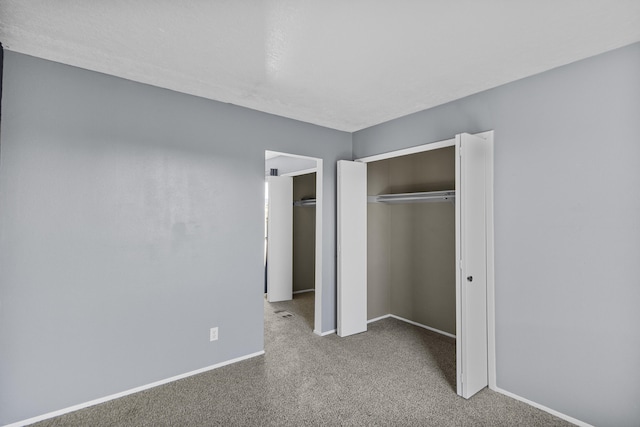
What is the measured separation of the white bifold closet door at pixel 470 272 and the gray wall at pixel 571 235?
15 centimetres

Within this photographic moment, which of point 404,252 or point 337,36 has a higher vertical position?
point 337,36

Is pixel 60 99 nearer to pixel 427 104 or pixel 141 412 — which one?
pixel 141 412

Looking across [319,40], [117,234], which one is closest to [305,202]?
[117,234]

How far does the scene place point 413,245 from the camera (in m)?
4.18

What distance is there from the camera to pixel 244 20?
176 centimetres

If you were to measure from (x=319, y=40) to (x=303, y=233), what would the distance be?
439 centimetres

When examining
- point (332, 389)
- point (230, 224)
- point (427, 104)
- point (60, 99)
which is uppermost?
point (427, 104)

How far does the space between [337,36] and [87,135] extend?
196cm

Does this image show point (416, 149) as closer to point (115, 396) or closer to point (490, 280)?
point (490, 280)

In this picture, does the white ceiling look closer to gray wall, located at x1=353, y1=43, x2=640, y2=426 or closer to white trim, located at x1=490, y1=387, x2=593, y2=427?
gray wall, located at x1=353, y1=43, x2=640, y2=426

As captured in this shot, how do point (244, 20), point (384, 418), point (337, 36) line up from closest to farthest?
1. point (244, 20)
2. point (337, 36)
3. point (384, 418)

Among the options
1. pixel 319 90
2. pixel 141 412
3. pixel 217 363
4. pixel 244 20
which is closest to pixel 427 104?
pixel 319 90

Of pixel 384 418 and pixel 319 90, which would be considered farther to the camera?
pixel 319 90

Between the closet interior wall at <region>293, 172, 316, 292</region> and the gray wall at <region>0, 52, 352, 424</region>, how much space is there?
9.12ft
